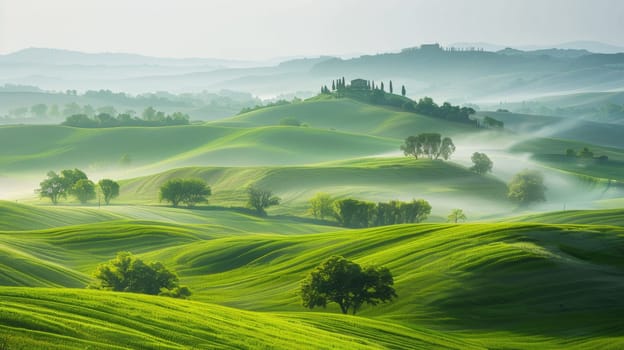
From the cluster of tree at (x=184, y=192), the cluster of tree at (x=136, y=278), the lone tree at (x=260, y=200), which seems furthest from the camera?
the cluster of tree at (x=184, y=192)

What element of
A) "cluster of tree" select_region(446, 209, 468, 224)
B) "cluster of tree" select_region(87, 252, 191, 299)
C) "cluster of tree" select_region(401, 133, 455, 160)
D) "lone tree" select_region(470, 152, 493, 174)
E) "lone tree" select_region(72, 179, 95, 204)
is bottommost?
"cluster of tree" select_region(446, 209, 468, 224)

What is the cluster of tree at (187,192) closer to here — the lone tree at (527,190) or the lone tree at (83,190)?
the lone tree at (83,190)

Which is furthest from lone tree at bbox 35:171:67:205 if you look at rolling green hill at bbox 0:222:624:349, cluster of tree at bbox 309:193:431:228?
rolling green hill at bbox 0:222:624:349

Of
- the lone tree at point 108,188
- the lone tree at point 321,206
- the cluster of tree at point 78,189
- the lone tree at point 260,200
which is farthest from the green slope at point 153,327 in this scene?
the cluster of tree at point 78,189

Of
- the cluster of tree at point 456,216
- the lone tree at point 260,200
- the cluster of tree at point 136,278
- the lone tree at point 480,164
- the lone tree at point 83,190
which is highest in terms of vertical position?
the lone tree at point 480,164

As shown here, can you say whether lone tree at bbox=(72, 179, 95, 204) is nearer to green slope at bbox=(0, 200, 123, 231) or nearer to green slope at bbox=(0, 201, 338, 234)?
green slope at bbox=(0, 201, 338, 234)

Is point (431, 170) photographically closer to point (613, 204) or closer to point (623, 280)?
point (613, 204)
